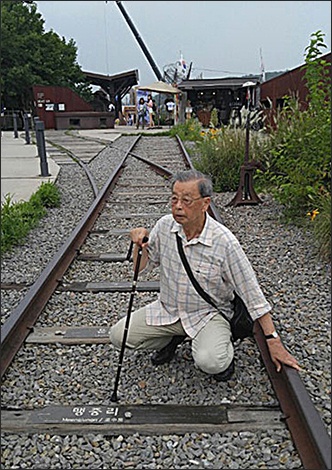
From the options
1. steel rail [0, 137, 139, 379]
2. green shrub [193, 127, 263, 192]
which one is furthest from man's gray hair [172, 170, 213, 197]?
green shrub [193, 127, 263, 192]

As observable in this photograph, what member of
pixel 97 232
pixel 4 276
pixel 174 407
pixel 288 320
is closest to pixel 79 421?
pixel 174 407

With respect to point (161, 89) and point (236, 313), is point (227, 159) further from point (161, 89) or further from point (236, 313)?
point (161, 89)

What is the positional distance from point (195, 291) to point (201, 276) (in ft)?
0.34

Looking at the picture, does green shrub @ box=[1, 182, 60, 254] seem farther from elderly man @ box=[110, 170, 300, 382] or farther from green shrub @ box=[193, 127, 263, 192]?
elderly man @ box=[110, 170, 300, 382]

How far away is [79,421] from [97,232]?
379cm

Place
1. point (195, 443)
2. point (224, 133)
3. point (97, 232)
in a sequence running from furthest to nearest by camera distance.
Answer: point (224, 133)
point (97, 232)
point (195, 443)

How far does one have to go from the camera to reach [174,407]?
111 inches

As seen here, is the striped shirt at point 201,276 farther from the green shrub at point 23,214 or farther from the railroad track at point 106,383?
the green shrub at point 23,214

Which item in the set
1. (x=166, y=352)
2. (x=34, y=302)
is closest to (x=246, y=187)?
(x=34, y=302)

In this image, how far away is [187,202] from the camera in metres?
2.90

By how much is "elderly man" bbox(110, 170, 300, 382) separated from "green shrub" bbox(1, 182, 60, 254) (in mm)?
2817

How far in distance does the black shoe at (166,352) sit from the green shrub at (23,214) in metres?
2.81

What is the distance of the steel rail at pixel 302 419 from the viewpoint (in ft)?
7.40

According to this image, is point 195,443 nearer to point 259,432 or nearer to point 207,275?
point 259,432
